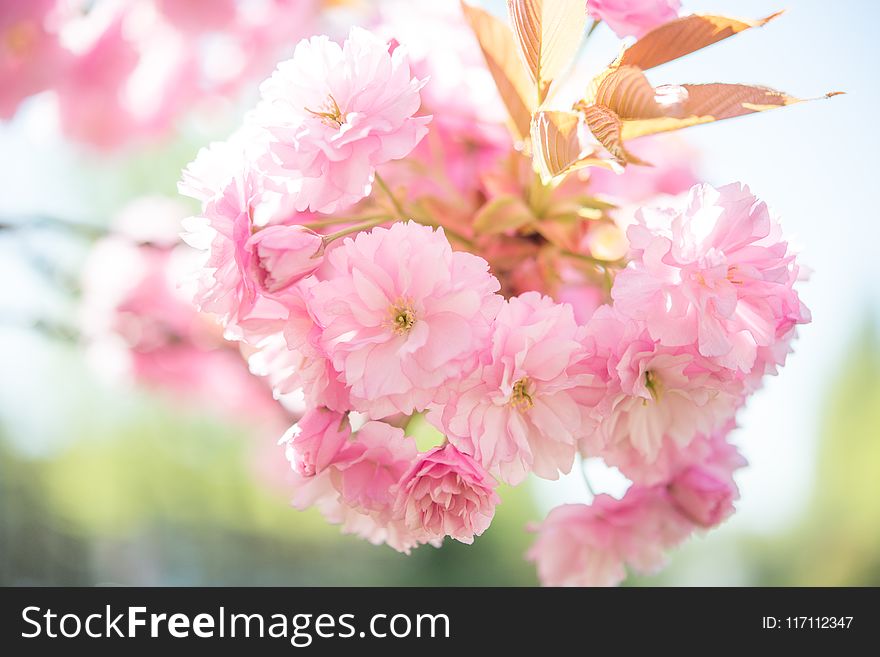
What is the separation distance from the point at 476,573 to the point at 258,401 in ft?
19.2

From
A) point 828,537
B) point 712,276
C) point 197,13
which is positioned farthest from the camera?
point 828,537

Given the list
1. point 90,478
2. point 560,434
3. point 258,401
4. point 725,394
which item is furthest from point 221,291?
point 90,478

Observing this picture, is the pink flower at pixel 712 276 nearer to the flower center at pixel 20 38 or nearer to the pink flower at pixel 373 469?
the pink flower at pixel 373 469

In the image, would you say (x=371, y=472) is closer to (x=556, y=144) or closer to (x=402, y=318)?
(x=402, y=318)

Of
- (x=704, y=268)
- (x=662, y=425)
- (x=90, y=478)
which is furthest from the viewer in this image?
(x=90, y=478)

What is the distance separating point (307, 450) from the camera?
0.51 m

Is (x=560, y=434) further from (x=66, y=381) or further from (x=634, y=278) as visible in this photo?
(x=66, y=381)

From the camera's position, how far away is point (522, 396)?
19.1 inches

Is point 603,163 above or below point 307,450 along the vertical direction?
above

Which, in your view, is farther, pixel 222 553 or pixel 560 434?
pixel 222 553

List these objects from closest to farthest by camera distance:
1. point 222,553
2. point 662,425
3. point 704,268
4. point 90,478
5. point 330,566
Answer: point 704,268 < point 662,425 < point 90,478 < point 222,553 < point 330,566

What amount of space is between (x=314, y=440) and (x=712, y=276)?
0.92 feet

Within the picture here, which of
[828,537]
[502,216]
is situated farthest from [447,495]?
[828,537]

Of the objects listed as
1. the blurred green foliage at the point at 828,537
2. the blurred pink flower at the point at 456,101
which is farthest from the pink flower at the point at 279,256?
the blurred green foliage at the point at 828,537
